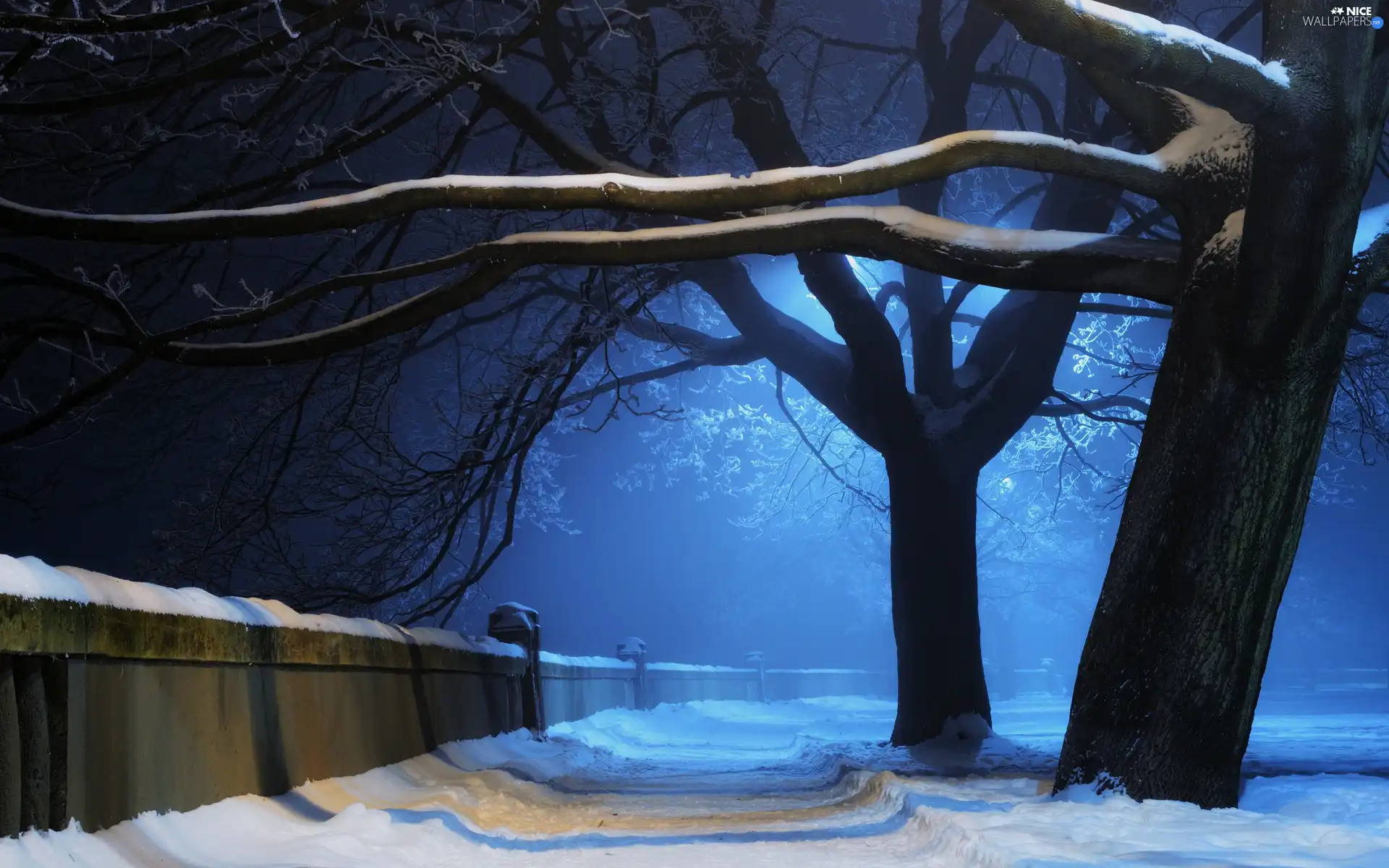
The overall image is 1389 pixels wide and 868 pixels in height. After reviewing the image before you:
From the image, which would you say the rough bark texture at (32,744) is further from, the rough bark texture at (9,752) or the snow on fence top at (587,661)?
the snow on fence top at (587,661)

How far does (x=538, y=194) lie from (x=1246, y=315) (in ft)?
12.7

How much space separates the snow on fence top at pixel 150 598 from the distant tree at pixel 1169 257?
1738 mm

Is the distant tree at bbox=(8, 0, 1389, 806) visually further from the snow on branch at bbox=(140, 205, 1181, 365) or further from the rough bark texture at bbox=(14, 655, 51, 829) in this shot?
the rough bark texture at bbox=(14, 655, 51, 829)

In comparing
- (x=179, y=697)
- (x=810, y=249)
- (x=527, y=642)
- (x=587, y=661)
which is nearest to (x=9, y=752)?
(x=179, y=697)

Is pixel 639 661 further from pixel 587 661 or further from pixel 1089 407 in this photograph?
pixel 1089 407

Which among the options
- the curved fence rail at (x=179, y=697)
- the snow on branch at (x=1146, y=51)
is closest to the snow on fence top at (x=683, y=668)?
the curved fence rail at (x=179, y=697)

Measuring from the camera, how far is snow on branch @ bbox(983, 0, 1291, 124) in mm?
5125

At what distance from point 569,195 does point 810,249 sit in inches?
66.4

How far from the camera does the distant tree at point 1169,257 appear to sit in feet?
19.4

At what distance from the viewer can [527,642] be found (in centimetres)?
1434

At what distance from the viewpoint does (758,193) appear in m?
6.38

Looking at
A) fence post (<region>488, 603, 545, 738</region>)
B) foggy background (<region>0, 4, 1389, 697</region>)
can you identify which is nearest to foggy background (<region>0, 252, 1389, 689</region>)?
foggy background (<region>0, 4, 1389, 697</region>)

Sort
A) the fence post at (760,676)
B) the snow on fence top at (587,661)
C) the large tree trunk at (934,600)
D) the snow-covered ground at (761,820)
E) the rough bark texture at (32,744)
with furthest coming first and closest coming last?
the fence post at (760,676), the snow on fence top at (587,661), the large tree trunk at (934,600), the snow-covered ground at (761,820), the rough bark texture at (32,744)

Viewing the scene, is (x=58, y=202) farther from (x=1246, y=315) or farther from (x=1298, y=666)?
(x=1298, y=666)
